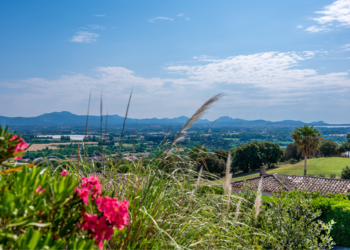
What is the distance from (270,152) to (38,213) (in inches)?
2341

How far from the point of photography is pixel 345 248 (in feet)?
30.3

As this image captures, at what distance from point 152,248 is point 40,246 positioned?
3.09 feet

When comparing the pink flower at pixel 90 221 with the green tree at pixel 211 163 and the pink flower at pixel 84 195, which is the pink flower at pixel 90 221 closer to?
the pink flower at pixel 84 195

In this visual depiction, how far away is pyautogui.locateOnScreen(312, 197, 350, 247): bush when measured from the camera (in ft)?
30.5

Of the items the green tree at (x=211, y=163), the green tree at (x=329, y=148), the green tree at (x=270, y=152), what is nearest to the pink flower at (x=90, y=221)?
the green tree at (x=211, y=163)

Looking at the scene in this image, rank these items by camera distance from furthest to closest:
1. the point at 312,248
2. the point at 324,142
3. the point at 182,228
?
the point at 324,142
the point at 312,248
the point at 182,228

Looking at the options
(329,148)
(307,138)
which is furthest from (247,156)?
(329,148)

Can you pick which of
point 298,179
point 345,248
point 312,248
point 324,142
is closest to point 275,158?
point 324,142

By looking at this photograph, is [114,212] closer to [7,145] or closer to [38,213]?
[38,213]

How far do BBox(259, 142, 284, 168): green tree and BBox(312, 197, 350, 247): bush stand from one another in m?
46.6

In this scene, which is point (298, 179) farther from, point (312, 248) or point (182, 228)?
point (182, 228)

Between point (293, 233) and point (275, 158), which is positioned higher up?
point (293, 233)

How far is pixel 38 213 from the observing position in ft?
4.34

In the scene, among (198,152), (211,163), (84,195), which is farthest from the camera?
(211,163)
